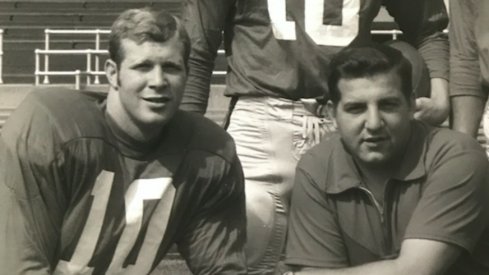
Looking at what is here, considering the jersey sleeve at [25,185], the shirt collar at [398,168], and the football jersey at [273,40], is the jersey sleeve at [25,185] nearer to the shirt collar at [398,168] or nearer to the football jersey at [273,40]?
the football jersey at [273,40]

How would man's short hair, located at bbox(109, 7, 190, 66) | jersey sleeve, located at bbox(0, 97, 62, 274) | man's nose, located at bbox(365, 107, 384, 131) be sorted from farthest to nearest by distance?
man's nose, located at bbox(365, 107, 384, 131) < man's short hair, located at bbox(109, 7, 190, 66) < jersey sleeve, located at bbox(0, 97, 62, 274)

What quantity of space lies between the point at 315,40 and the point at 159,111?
764mm

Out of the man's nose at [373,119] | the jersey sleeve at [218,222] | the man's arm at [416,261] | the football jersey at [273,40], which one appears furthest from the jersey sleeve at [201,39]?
the man's arm at [416,261]

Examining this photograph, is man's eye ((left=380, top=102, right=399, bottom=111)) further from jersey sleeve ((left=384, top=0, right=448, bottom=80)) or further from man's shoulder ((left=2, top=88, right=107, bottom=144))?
man's shoulder ((left=2, top=88, right=107, bottom=144))

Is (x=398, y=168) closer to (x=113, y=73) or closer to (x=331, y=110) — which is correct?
(x=331, y=110)

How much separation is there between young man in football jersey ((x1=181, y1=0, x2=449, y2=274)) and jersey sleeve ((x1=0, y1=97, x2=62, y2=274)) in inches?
30.6

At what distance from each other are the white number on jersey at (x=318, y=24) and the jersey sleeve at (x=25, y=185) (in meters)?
0.98

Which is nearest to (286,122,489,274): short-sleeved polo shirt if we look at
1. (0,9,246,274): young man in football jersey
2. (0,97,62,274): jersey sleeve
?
(0,9,246,274): young man in football jersey

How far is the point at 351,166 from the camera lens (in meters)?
5.00

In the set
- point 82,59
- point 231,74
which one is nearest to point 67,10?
point 82,59

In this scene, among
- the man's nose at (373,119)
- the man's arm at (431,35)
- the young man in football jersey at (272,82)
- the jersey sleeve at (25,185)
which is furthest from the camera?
the man's arm at (431,35)

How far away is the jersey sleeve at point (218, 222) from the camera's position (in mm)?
4883

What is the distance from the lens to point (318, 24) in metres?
5.22

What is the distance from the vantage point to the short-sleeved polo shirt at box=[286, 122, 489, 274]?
493cm
